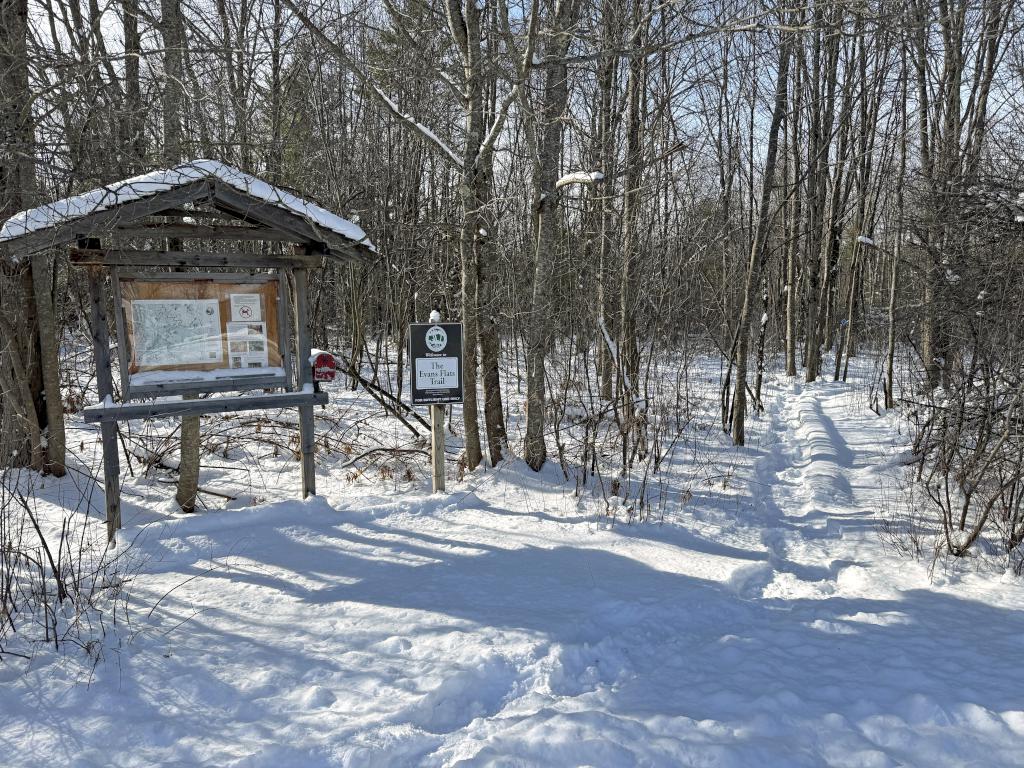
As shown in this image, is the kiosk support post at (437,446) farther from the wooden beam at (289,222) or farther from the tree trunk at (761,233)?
the tree trunk at (761,233)

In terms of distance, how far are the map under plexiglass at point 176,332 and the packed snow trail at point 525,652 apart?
1.42 m

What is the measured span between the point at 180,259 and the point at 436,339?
2322 mm

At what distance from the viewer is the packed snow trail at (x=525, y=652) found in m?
2.82

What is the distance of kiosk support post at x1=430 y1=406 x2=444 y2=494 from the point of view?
6566 mm

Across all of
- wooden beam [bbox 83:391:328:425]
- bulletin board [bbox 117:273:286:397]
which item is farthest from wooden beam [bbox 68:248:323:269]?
wooden beam [bbox 83:391:328:425]

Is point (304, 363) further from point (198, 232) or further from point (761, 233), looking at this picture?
point (761, 233)

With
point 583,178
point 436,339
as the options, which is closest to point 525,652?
point 436,339

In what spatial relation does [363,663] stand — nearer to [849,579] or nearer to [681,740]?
[681,740]

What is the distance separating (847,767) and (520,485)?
4618mm

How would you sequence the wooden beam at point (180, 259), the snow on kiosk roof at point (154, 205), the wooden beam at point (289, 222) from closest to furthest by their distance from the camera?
the snow on kiosk roof at point (154, 205) → the wooden beam at point (180, 259) → the wooden beam at point (289, 222)

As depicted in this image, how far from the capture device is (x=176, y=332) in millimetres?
5605

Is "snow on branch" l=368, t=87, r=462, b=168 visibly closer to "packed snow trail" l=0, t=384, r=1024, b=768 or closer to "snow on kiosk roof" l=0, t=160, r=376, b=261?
"snow on kiosk roof" l=0, t=160, r=376, b=261

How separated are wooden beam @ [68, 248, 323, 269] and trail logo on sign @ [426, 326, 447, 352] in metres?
1.21

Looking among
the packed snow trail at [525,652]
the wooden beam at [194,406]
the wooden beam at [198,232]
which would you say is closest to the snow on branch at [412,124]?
the wooden beam at [198,232]
